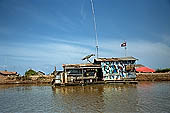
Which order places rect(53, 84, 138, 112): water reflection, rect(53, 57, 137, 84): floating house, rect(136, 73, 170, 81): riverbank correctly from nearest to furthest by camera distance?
1. rect(53, 84, 138, 112): water reflection
2. rect(53, 57, 137, 84): floating house
3. rect(136, 73, 170, 81): riverbank

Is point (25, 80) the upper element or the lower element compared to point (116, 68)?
lower

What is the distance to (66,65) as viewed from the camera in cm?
2520

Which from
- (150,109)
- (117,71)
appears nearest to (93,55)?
(117,71)

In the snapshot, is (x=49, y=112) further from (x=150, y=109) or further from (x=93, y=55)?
(x=93, y=55)

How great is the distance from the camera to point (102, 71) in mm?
26891

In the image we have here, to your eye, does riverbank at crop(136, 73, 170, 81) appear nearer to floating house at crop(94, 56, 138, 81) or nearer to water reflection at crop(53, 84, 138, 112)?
floating house at crop(94, 56, 138, 81)

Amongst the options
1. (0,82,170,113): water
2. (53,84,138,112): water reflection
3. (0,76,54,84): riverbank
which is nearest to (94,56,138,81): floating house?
(0,82,170,113): water

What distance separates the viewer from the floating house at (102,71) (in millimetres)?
25719

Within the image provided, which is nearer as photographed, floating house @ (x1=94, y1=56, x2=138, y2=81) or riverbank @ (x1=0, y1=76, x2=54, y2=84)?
floating house @ (x1=94, y1=56, x2=138, y2=81)

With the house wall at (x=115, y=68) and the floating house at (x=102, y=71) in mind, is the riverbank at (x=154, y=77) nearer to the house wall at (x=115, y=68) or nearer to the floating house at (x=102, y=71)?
the floating house at (x=102, y=71)

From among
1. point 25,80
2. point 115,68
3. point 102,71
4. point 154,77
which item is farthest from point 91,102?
point 154,77

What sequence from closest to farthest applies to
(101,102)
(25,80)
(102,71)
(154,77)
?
(101,102) → (102,71) → (25,80) → (154,77)

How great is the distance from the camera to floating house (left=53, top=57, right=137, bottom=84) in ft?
84.4

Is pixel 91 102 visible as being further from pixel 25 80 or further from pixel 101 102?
pixel 25 80
